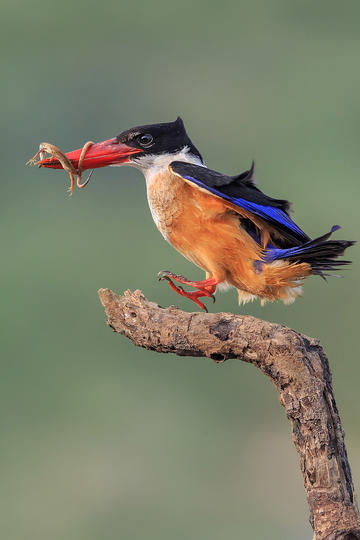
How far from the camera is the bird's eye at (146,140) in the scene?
3777 mm

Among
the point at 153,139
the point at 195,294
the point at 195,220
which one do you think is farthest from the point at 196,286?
the point at 153,139

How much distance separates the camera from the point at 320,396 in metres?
2.95

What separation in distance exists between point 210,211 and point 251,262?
1.01ft

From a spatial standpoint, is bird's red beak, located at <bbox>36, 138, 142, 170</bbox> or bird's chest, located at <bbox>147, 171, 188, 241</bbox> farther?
bird's red beak, located at <bbox>36, 138, 142, 170</bbox>

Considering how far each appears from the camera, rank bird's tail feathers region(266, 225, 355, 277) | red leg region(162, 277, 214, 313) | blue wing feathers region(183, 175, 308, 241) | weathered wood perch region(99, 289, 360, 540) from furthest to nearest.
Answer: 1. red leg region(162, 277, 214, 313)
2. blue wing feathers region(183, 175, 308, 241)
3. bird's tail feathers region(266, 225, 355, 277)
4. weathered wood perch region(99, 289, 360, 540)

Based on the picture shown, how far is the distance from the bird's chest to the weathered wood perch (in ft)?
1.87

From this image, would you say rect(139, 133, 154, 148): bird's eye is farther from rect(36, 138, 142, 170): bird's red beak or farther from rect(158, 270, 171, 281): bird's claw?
rect(158, 270, 171, 281): bird's claw

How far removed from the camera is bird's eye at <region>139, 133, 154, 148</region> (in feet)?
12.4

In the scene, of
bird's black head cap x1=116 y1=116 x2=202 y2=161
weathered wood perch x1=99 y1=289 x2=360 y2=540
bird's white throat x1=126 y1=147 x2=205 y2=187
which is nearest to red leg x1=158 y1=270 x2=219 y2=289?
weathered wood perch x1=99 y1=289 x2=360 y2=540

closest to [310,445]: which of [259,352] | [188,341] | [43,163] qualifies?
[259,352]

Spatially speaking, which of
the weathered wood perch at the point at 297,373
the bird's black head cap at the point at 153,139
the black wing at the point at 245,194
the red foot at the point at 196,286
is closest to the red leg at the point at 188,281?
the red foot at the point at 196,286

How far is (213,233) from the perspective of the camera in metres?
3.61

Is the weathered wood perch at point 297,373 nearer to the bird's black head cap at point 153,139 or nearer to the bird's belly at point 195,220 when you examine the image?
the bird's belly at point 195,220

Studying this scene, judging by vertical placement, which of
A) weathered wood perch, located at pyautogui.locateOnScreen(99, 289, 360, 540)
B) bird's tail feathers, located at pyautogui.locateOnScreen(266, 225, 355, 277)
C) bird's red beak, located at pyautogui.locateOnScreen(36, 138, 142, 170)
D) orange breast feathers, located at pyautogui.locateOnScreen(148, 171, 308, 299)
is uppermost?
bird's red beak, located at pyautogui.locateOnScreen(36, 138, 142, 170)
